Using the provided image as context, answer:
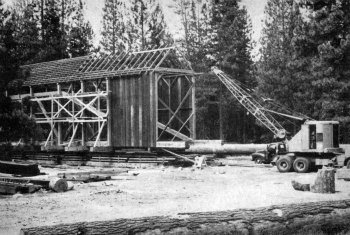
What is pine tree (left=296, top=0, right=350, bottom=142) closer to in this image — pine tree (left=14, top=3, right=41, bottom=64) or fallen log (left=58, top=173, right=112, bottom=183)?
fallen log (left=58, top=173, right=112, bottom=183)

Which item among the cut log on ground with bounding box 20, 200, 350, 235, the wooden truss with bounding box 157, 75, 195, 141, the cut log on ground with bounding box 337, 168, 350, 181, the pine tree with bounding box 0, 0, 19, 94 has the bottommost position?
the cut log on ground with bounding box 337, 168, 350, 181

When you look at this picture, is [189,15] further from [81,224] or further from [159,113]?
[81,224]

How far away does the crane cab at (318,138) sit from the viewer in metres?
21.8

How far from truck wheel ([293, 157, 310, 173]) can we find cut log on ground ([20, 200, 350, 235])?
13440 mm

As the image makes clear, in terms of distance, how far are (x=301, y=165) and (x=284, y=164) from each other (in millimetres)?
832

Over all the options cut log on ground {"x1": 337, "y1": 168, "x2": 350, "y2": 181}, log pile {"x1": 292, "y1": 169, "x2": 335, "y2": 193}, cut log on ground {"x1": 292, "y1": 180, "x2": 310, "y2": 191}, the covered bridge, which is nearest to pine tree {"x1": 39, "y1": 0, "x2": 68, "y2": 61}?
the covered bridge

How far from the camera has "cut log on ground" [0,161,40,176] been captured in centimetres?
1869

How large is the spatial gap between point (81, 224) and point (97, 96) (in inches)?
864

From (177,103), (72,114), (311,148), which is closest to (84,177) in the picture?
(311,148)

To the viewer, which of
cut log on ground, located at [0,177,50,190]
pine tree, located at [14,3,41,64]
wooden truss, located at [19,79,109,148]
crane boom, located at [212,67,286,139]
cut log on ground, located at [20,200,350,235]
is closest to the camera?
cut log on ground, located at [20,200,350,235]

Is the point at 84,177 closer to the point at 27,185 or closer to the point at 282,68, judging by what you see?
the point at 27,185

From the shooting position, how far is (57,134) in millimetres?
31641

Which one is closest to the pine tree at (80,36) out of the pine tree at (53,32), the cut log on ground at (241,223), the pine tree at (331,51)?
the pine tree at (53,32)

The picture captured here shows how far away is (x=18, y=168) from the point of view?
1880cm
